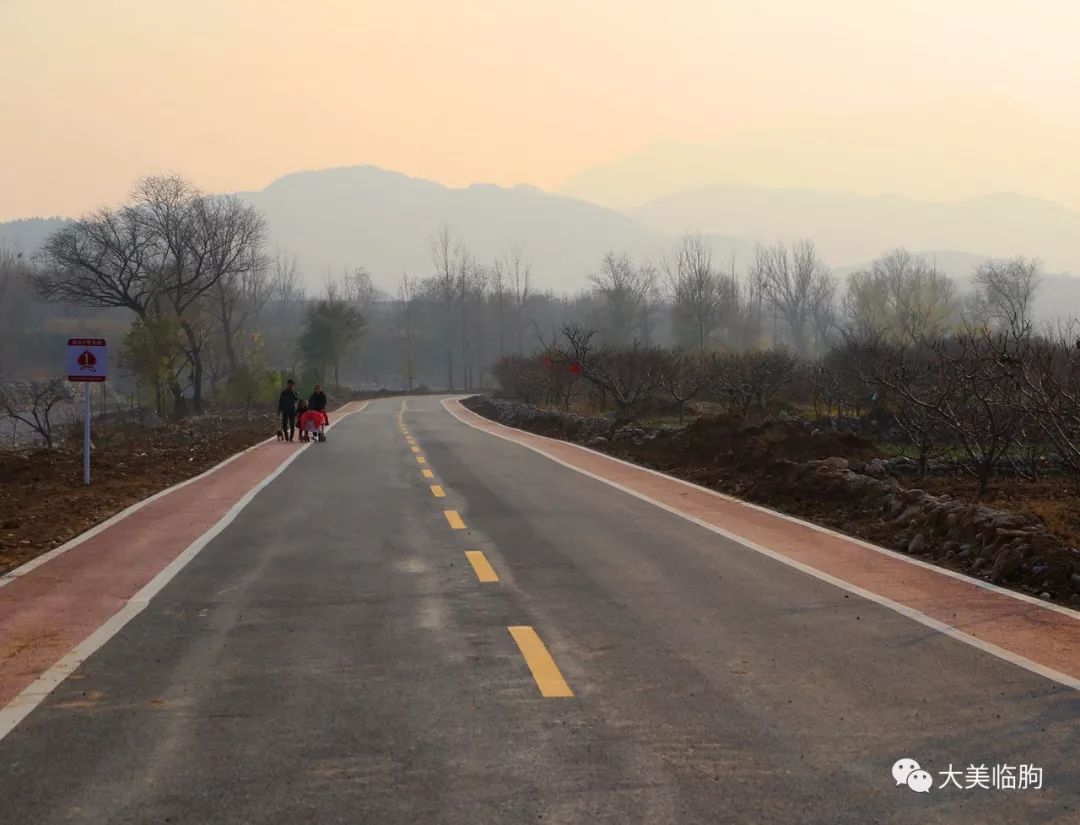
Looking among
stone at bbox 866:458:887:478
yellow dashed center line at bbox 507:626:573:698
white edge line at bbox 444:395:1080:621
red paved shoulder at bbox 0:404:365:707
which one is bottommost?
white edge line at bbox 444:395:1080:621

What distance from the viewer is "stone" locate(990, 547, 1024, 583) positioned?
9414mm

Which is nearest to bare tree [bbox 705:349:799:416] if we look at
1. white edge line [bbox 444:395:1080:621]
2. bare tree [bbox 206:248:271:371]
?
white edge line [bbox 444:395:1080:621]

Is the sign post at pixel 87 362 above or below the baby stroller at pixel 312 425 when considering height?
above

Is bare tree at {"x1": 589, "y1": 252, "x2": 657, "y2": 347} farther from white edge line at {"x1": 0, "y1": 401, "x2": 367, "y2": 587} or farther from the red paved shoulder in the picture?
the red paved shoulder

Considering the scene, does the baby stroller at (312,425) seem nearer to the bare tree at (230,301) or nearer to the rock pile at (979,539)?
the rock pile at (979,539)

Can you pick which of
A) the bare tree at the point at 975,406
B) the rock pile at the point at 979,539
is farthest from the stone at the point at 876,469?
the rock pile at the point at 979,539

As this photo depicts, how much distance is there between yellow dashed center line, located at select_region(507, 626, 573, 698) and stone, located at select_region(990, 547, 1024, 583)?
4805 mm

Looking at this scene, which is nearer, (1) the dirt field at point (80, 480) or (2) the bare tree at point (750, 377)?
(1) the dirt field at point (80, 480)

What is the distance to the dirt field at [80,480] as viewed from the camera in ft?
40.8

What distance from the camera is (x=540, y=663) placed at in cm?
627

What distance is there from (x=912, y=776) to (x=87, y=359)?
1609 centimetres

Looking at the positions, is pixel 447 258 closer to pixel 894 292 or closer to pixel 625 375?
pixel 894 292

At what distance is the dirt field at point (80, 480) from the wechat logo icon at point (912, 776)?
851cm

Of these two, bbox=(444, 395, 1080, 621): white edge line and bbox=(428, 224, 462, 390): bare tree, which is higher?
bbox=(428, 224, 462, 390): bare tree
